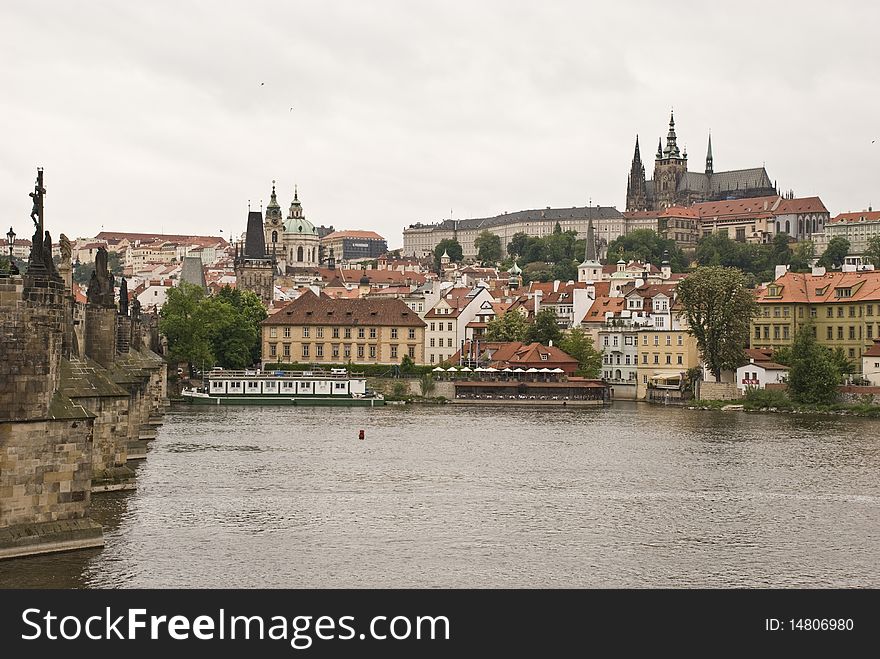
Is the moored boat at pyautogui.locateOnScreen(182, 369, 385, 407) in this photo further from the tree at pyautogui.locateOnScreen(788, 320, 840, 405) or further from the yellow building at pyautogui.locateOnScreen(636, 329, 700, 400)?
the tree at pyautogui.locateOnScreen(788, 320, 840, 405)

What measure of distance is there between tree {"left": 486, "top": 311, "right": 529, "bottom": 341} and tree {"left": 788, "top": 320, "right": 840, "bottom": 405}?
27.0 metres

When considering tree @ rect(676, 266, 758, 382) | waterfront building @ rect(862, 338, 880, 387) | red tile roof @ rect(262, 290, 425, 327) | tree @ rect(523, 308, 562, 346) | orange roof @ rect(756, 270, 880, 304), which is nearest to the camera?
waterfront building @ rect(862, 338, 880, 387)

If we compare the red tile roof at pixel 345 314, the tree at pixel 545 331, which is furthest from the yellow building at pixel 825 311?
the red tile roof at pixel 345 314

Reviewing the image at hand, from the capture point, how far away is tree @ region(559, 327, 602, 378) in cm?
10012

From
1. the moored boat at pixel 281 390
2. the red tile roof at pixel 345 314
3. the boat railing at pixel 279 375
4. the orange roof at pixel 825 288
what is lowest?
the moored boat at pixel 281 390

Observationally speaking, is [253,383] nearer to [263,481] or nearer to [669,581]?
[263,481]

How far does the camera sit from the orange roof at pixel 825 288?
9694 centimetres

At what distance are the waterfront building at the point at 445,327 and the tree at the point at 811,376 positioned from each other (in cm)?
A: 3412

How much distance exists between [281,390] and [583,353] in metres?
23.1

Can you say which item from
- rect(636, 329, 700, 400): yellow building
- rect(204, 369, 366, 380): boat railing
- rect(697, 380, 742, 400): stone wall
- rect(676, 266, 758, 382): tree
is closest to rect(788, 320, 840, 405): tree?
rect(676, 266, 758, 382): tree

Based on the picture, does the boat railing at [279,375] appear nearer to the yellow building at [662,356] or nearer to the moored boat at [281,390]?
the moored boat at [281,390]
